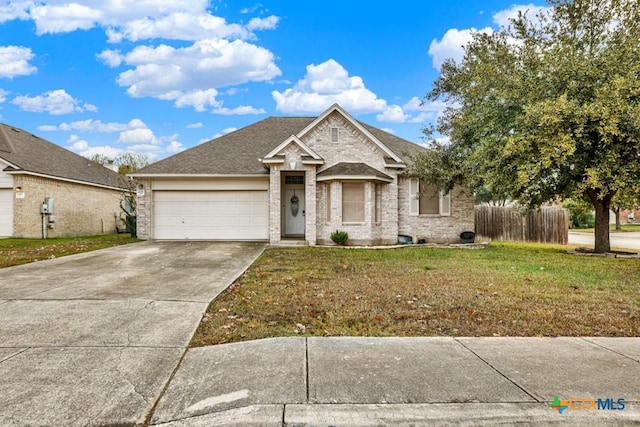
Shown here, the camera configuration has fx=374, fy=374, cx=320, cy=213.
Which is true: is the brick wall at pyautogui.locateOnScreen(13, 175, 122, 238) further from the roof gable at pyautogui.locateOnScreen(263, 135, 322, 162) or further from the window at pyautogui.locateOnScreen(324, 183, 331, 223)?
the window at pyautogui.locateOnScreen(324, 183, 331, 223)

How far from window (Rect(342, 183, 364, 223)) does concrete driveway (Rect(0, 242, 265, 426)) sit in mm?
6670

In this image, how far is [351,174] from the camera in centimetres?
1408

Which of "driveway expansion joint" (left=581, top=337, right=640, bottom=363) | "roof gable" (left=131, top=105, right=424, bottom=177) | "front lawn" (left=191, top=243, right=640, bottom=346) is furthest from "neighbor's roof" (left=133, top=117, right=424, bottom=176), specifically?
"driveway expansion joint" (left=581, top=337, right=640, bottom=363)

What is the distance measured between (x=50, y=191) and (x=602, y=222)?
79.6 feet

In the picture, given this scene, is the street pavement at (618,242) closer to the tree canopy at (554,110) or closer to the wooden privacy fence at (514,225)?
the wooden privacy fence at (514,225)

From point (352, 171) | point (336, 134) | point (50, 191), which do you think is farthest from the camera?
point (50, 191)

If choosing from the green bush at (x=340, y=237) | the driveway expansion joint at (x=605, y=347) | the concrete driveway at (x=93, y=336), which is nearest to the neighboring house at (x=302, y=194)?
the green bush at (x=340, y=237)

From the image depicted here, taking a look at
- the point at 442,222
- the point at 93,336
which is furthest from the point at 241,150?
the point at 93,336

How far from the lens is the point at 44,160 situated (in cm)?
1959

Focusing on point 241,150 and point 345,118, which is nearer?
point 345,118

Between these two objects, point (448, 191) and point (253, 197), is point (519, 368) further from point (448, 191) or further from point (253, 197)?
point (253, 197)

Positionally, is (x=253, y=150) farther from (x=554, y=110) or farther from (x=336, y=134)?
(x=554, y=110)

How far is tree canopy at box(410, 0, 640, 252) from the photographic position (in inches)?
407

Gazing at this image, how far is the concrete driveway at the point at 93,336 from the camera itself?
277 cm
